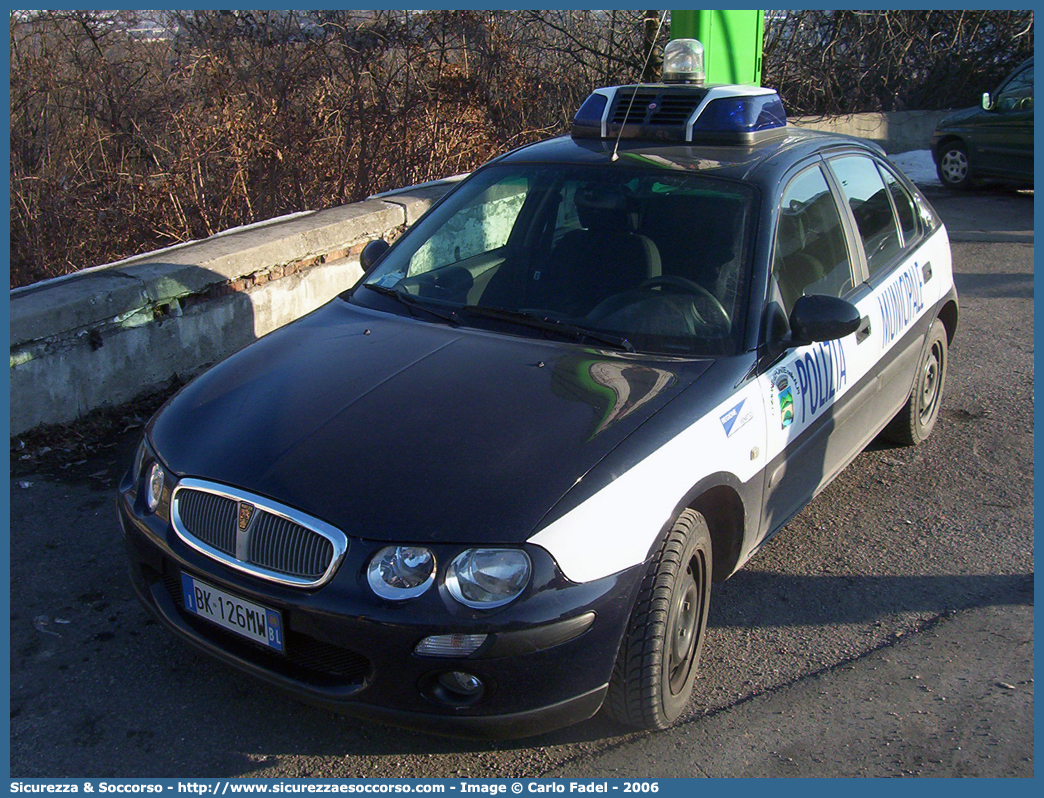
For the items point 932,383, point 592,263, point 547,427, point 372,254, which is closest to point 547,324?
point 592,263

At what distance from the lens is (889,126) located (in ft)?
48.6

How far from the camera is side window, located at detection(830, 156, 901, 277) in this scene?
14.0 ft

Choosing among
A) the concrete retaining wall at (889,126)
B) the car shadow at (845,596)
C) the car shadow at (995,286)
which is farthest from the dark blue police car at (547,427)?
the concrete retaining wall at (889,126)

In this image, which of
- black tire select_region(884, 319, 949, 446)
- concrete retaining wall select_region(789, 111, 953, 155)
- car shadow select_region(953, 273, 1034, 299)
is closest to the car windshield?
black tire select_region(884, 319, 949, 446)

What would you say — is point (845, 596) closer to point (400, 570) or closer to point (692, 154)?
point (692, 154)

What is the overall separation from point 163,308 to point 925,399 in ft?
13.2

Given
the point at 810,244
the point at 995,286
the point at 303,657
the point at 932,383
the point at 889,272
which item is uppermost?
the point at 810,244

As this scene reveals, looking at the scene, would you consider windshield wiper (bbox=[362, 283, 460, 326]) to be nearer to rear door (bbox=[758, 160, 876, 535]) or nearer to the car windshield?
the car windshield

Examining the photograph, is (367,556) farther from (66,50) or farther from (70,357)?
(66,50)

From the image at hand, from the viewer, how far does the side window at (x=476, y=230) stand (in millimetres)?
4070

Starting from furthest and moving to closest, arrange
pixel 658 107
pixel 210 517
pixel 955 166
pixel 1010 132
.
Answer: pixel 955 166 < pixel 1010 132 < pixel 658 107 < pixel 210 517

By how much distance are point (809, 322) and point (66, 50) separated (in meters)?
8.47

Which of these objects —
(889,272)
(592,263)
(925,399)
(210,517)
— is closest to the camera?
(210,517)

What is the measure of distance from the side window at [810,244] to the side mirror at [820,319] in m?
0.20
